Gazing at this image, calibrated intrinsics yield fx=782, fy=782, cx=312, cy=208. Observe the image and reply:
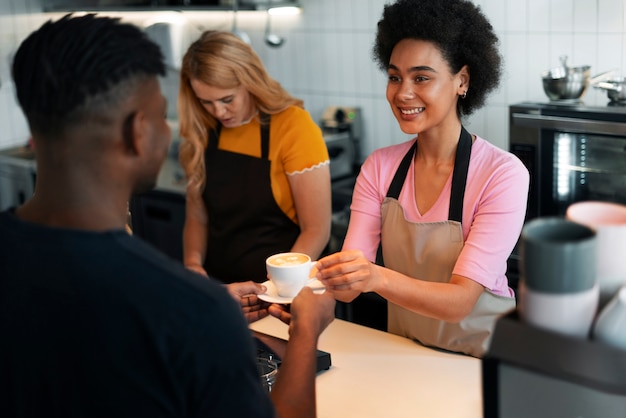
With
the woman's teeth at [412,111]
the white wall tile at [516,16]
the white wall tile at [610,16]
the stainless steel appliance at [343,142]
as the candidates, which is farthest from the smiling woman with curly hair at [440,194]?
the stainless steel appliance at [343,142]

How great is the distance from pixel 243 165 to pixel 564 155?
113cm

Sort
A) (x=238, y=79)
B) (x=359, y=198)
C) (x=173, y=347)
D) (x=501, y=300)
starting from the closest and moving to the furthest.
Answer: (x=173, y=347) → (x=501, y=300) → (x=359, y=198) → (x=238, y=79)

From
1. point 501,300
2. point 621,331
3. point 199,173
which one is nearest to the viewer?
point 621,331

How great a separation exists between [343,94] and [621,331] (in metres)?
3.03

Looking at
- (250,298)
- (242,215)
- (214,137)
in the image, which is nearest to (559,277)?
(250,298)

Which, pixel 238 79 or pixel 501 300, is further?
pixel 238 79

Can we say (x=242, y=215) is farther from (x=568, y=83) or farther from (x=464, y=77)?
(x=568, y=83)

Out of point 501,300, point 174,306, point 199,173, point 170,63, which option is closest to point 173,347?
point 174,306

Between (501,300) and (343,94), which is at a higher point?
(343,94)

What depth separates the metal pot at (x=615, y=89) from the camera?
8.66ft

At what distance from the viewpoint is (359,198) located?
2.08 m

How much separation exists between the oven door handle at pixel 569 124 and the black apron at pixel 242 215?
91 centimetres

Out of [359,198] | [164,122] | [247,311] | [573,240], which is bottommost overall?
[247,311]

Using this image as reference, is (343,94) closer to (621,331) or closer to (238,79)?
(238,79)
